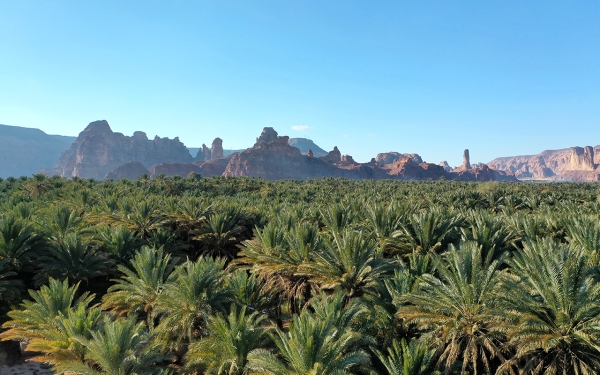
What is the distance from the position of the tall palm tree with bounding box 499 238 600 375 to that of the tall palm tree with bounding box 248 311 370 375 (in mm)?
3047

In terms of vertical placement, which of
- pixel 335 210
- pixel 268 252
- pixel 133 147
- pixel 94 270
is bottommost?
pixel 94 270

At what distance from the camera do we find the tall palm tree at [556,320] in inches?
238

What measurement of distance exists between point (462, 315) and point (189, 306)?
671 centimetres

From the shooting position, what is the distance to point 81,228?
52.0ft

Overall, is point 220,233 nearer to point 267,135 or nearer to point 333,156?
point 333,156

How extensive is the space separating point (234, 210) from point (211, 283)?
31.2 ft

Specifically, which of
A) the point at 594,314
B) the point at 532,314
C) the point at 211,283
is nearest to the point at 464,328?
the point at 532,314

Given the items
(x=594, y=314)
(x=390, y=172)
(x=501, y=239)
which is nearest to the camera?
(x=594, y=314)

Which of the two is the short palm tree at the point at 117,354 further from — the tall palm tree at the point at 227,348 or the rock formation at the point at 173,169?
the rock formation at the point at 173,169

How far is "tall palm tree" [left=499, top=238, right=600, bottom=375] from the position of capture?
6.05m

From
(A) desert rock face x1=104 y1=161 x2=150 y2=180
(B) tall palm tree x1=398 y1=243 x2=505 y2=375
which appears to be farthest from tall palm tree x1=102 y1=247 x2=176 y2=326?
(A) desert rock face x1=104 y1=161 x2=150 y2=180

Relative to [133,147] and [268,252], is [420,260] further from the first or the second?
[133,147]

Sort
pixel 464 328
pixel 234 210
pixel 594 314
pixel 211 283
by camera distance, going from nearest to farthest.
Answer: pixel 594 314, pixel 464 328, pixel 211 283, pixel 234 210

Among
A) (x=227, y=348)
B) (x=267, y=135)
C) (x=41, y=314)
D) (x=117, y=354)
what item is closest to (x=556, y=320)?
(x=227, y=348)
